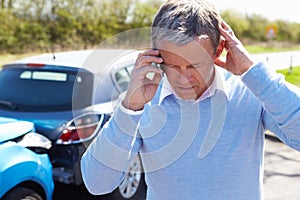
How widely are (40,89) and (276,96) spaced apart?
320cm

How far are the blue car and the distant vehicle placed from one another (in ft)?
0.95

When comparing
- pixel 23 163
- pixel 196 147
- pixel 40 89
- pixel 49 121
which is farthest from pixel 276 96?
pixel 40 89

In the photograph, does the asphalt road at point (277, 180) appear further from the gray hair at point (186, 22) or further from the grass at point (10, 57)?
the grass at point (10, 57)

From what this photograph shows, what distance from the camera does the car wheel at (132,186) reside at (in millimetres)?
4094

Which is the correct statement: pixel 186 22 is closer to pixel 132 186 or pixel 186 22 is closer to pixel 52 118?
pixel 52 118

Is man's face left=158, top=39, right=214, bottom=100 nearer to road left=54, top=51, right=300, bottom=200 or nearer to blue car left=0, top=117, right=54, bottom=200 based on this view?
blue car left=0, top=117, right=54, bottom=200

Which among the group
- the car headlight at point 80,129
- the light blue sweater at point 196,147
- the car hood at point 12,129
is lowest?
the car headlight at point 80,129

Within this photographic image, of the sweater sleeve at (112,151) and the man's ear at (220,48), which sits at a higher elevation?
the man's ear at (220,48)

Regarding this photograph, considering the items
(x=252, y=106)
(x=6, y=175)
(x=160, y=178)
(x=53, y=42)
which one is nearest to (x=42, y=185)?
(x=6, y=175)

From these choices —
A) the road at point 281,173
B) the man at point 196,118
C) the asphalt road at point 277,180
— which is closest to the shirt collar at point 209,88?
the man at point 196,118

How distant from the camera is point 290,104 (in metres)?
1.23

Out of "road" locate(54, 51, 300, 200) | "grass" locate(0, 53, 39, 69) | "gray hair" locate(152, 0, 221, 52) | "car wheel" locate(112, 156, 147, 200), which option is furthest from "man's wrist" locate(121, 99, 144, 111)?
"grass" locate(0, 53, 39, 69)

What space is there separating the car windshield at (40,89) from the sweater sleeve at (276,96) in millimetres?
2602

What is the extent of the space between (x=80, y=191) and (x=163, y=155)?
10.4ft
